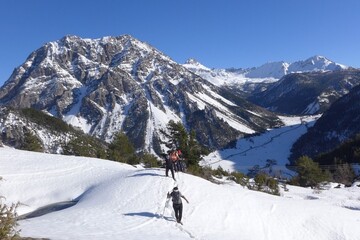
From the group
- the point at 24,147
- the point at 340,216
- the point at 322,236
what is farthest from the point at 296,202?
the point at 24,147

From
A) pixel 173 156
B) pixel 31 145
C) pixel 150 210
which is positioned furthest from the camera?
pixel 31 145

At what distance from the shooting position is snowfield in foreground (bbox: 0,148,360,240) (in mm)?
25172

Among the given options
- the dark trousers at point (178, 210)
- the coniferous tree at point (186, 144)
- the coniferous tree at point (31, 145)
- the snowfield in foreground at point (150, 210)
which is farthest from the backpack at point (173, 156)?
the coniferous tree at point (31, 145)

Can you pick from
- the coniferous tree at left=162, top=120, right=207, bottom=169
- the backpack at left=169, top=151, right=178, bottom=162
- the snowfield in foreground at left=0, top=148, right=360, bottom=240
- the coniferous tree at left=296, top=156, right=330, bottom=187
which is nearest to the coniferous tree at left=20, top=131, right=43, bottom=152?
the coniferous tree at left=162, top=120, right=207, bottom=169

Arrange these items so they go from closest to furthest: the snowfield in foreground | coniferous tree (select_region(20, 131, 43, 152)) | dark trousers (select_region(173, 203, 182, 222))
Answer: the snowfield in foreground → dark trousers (select_region(173, 203, 182, 222)) → coniferous tree (select_region(20, 131, 43, 152))

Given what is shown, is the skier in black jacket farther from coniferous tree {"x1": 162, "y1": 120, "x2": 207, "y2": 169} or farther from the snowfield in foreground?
coniferous tree {"x1": 162, "y1": 120, "x2": 207, "y2": 169}

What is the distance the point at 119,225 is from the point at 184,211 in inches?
236

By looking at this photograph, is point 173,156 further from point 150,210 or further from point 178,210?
point 178,210

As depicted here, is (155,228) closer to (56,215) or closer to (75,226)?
(75,226)

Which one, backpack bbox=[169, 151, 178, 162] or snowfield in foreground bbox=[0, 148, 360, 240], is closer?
snowfield in foreground bbox=[0, 148, 360, 240]

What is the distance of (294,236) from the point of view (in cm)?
2916

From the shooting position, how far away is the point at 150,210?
29281 millimetres

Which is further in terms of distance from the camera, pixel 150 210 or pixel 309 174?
pixel 309 174

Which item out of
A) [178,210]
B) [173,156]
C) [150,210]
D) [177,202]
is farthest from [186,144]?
[177,202]
